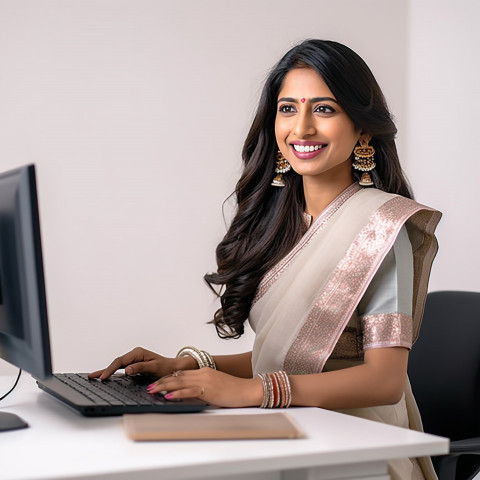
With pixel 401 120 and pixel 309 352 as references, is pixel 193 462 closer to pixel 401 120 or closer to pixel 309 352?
pixel 309 352

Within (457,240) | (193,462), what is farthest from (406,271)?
(457,240)

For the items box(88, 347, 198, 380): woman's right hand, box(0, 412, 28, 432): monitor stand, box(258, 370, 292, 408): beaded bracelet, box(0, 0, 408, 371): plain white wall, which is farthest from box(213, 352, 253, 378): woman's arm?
box(0, 0, 408, 371): plain white wall

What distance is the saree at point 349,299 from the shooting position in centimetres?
155

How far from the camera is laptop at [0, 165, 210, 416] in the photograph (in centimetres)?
99

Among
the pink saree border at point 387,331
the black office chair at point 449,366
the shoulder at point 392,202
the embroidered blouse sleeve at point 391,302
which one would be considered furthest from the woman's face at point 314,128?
the black office chair at point 449,366

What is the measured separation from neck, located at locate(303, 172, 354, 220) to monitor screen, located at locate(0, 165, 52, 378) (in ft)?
2.78

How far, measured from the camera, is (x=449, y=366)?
1883mm

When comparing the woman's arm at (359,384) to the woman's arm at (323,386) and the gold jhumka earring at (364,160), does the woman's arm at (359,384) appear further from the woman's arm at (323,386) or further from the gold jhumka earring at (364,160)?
the gold jhumka earring at (364,160)

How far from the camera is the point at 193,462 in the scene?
0.90m

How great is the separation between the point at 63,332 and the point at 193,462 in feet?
8.13

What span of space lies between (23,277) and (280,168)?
100 centimetres

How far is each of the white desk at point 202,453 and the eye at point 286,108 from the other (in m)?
0.84

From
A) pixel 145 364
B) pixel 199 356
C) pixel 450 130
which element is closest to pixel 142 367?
pixel 145 364

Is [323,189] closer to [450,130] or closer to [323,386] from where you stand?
[323,386]
